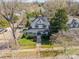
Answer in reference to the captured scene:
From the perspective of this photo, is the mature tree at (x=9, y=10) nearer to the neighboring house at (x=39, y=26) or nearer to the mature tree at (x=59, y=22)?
the neighboring house at (x=39, y=26)

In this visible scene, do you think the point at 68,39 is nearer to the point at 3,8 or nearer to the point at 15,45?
the point at 15,45

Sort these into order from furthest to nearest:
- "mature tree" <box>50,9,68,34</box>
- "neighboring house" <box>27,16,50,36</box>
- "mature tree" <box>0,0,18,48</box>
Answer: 1. "neighboring house" <box>27,16,50,36</box>
2. "mature tree" <box>0,0,18,48</box>
3. "mature tree" <box>50,9,68,34</box>

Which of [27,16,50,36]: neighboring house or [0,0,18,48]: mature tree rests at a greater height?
[0,0,18,48]: mature tree

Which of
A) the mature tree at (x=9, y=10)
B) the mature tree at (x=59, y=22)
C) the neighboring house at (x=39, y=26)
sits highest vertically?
the mature tree at (x=9, y=10)

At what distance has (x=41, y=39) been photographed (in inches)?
460

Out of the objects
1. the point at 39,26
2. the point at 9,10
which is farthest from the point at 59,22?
the point at 9,10

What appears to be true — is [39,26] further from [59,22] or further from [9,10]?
[9,10]

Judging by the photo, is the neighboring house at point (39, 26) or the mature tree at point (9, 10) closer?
the mature tree at point (9, 10)

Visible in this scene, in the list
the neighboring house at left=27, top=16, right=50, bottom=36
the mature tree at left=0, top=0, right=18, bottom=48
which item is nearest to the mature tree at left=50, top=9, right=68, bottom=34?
the neighboring house at left=27, top=16, right=50, bottom=36

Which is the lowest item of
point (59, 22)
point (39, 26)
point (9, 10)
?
point (39, 26)

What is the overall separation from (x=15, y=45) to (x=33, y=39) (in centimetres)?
178

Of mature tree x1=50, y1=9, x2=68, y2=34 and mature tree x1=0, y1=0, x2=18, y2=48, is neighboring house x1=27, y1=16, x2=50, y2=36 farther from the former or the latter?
mature tree x1=0, y1=0, x2=18, y2=48

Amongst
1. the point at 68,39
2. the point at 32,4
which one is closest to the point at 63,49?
the point at 68,39

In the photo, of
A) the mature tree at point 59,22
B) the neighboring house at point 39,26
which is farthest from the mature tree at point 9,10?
the mature tree at point 59,22
